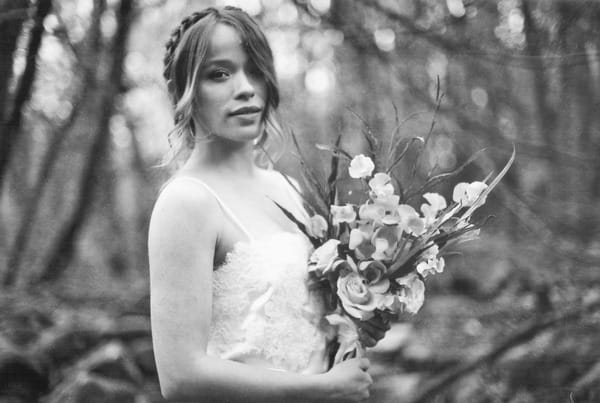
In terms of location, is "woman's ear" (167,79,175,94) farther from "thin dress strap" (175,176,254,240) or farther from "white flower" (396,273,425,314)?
"white flower" (396,273,425,314)

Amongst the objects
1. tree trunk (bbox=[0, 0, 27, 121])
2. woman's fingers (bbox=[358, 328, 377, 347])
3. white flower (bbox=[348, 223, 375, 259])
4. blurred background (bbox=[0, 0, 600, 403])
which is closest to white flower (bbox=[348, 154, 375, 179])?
white flower (bbox=[348, 223, 375, 259])

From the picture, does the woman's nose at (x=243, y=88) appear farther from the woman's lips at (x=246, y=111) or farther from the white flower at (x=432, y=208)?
the white flower at (x=432, y=208)

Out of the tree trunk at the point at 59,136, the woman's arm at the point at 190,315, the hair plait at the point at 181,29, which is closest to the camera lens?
the woman's arm at the point at 190,315

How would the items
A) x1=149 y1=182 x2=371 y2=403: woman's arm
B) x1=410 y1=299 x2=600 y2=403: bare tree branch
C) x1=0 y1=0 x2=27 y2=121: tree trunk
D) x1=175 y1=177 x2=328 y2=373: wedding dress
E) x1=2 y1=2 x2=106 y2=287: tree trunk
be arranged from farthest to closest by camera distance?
x1=410 y1=299 x2=600 y2=403: bare tree branch, x1=2 y1=2 x2=106 y2=287: tree trunk, x1=0 y1=0 x2=27 y2=121: tree trunk, x1=175 y1=177 x2=328 y2=373: wedding dress, x1=149 y1=182 x2=371 y2=403: woman's arm

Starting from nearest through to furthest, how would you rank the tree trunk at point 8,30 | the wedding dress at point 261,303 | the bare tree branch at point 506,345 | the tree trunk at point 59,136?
the wedding dress at point 261,303, the tree trunk at point 8,30, the tree trunk at point 59,136, the bare tree branch at point 506,345

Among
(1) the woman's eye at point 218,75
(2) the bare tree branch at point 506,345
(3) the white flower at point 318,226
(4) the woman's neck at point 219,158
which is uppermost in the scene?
(1) the woman's eye at point 218,75

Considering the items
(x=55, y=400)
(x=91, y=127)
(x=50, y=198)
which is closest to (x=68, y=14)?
(x=91, y=127)

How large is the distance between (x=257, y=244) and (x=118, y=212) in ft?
8.81

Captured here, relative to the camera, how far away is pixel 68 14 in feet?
11.8

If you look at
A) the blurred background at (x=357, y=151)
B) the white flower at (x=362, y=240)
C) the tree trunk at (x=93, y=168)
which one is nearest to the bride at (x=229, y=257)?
the white flower at (x=362, y=240)

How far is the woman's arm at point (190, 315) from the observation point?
1111 mm

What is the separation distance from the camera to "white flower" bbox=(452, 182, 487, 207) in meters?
1.28

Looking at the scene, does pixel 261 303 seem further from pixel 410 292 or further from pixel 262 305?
pixel 410 292

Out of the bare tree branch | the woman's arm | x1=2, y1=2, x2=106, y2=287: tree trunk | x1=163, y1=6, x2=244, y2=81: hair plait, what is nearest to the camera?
the woman's arm
